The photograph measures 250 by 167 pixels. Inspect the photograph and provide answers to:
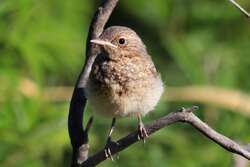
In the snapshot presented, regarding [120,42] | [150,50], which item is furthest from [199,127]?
[150,50]

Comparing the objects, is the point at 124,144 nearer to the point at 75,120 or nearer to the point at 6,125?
the point at 75,120

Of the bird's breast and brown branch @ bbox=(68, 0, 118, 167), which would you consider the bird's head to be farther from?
brown branch @ bbox=(68, 0, 118, 167)

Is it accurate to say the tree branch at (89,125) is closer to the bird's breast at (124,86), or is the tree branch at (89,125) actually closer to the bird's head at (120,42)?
the bird's breast at (124,86)

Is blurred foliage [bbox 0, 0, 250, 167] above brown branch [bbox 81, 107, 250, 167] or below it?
below

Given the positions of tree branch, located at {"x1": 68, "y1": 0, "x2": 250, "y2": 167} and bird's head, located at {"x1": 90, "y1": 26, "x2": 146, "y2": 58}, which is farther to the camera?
bird's head, located at {"x1": 90, "y1": 26, "x2": 146, "y2": 58}

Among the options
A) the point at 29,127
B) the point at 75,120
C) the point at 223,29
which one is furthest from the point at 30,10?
the point at 75,120

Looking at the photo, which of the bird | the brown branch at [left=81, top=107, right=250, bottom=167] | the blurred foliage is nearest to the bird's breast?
the bird

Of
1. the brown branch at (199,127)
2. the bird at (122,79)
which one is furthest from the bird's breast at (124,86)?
the brown branch at (199,127)
